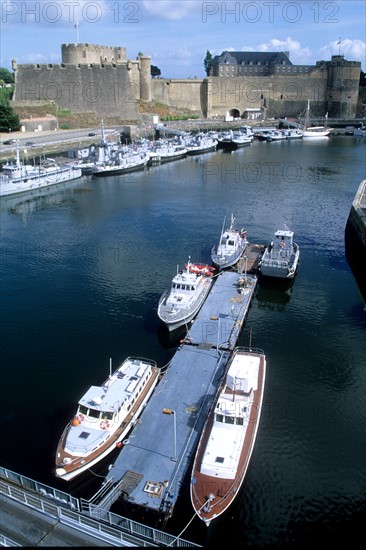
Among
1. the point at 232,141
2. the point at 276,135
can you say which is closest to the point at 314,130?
the point at 276,135

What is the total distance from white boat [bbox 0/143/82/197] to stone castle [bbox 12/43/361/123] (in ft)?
86.8

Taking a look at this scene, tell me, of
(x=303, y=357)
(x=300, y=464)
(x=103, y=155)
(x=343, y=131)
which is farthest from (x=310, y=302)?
(x=343, y=131)

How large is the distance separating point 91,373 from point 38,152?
4908cm

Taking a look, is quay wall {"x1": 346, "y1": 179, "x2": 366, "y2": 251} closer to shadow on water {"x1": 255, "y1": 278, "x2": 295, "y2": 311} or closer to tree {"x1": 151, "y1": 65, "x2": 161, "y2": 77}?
shadow on water {"x1": 255, "y1": 278, "x2": 295, "y2": 311}

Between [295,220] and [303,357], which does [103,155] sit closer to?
[295,220]

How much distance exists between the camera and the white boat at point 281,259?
28469mm

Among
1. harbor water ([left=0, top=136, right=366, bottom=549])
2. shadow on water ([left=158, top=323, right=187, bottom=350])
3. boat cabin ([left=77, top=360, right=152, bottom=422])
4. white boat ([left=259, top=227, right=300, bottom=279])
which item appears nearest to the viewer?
harbor water ([left=0, top=136, right=366, bottom=549])

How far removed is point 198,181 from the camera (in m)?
55.9

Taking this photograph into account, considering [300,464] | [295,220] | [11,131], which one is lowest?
[300,464]

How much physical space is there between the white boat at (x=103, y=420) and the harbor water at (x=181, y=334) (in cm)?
65

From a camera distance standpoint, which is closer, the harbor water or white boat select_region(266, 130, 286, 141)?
the harbor water

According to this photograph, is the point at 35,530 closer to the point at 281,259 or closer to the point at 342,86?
the point at 281,259

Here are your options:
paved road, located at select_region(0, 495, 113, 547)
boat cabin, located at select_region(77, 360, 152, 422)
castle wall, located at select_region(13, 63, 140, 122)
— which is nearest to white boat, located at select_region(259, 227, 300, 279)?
boat cabin, located at select_region(77, 360, 152, 422)

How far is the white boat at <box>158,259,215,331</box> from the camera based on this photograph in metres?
23.2
